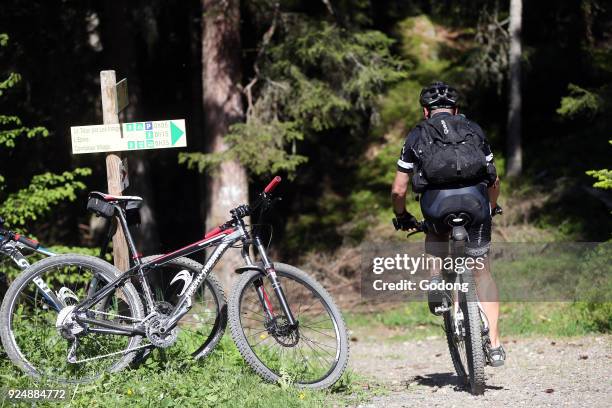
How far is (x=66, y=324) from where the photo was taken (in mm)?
5965

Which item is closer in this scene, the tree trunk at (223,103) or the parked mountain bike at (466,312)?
the parked mountain bike at (466,312)

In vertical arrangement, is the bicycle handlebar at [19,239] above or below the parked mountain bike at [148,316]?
above

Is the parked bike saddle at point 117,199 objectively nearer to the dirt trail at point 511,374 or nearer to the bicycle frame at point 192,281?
the bicycle frame at point 192,281

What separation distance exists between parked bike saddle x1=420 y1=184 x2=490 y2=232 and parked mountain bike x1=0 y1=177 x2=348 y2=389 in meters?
1.01

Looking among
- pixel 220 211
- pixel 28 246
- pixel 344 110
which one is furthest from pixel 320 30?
pixel 28 246

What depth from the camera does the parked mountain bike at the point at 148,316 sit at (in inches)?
234

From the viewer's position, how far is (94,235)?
1652 cm

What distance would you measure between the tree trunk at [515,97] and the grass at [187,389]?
988cm

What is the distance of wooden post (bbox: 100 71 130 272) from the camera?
677 centimetres

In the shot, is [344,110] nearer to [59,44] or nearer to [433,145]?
[59,44]

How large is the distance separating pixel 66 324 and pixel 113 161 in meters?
1.49

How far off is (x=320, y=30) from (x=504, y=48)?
14.2 ft

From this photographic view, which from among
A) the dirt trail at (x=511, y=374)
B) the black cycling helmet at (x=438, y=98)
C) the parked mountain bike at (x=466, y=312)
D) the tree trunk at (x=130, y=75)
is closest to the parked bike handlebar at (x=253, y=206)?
the parked mountain bike at (x=466, y=312)

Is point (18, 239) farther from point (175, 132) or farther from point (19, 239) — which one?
point (175, 132)
